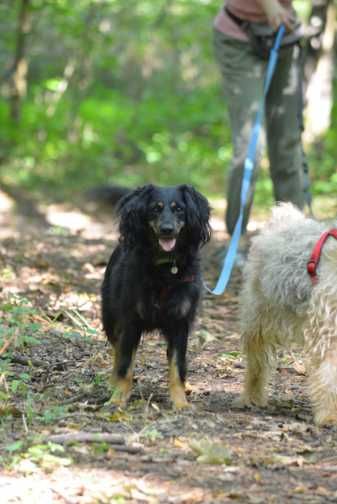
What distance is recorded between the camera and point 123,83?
24.8 metres

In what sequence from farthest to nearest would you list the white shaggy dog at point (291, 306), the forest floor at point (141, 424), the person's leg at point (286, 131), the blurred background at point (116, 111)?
the blurred background at point (116, 111), the person's leg at point (286, 131), the white shaggy dog at point (291, 306), the forest floor at point (141, 424)

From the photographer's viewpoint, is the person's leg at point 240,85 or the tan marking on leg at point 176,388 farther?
the person's leg at point 240,85

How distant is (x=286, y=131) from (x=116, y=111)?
13.1 m

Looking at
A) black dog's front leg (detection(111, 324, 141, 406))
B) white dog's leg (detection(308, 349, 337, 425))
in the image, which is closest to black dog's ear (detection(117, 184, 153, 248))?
black dog's front leg (detection(111, 324, 141, 406))

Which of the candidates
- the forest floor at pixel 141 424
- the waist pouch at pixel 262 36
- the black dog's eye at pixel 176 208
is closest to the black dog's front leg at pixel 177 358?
the forest floor at pixel 141 424

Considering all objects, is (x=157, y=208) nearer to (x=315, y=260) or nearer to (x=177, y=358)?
(x=177, y=358)

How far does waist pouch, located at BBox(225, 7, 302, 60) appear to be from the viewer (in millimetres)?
7422

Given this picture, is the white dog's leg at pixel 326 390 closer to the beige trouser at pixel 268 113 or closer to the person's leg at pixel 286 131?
the beige trouser at pixel 268 113

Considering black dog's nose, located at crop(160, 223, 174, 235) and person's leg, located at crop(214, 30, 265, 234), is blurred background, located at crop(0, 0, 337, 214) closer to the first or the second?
person's leg, located at crop(214, 30, 265, 234)

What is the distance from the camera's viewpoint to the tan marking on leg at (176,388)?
192 inches

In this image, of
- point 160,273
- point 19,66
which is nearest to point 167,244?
point 160,273

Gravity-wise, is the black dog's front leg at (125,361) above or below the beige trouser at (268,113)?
below

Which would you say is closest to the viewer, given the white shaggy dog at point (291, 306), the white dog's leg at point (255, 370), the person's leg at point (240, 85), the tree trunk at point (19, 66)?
the white shaggy dog at point (291, 306)

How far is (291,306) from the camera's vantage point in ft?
15.8
